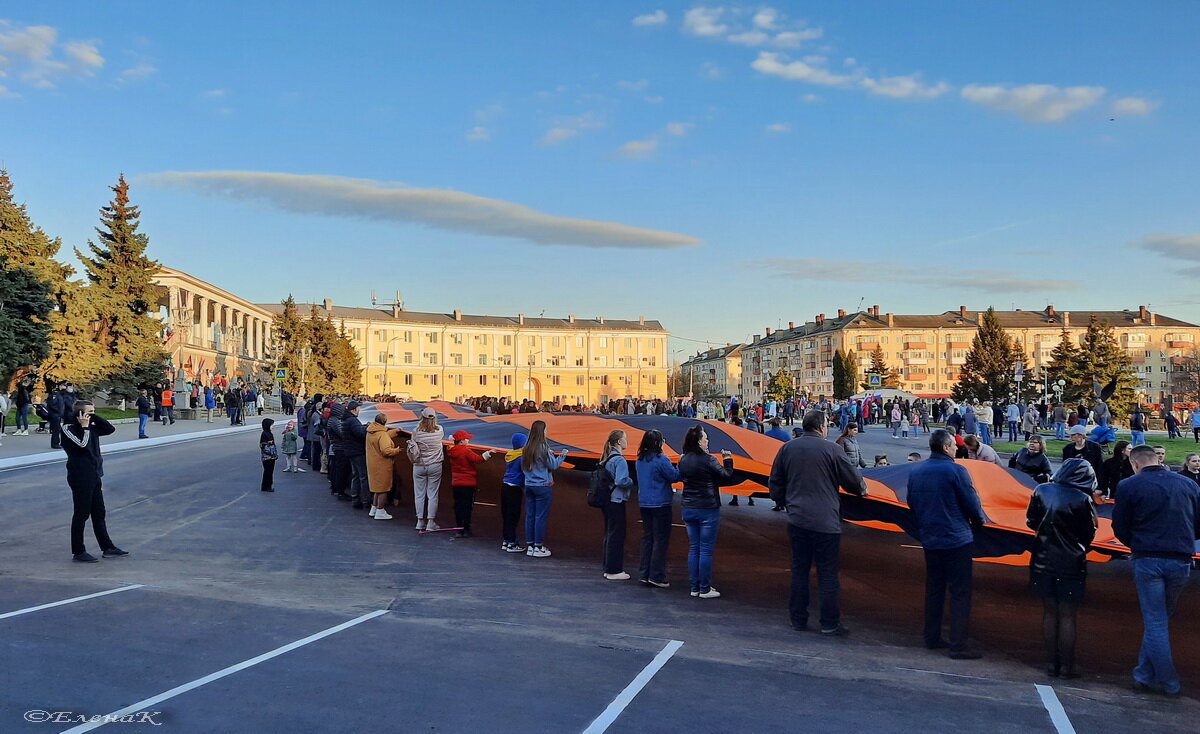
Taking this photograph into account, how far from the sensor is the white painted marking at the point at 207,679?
18.8 feet

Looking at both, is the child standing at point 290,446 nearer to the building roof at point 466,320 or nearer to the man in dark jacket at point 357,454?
the man in dark jacket at point 357,454

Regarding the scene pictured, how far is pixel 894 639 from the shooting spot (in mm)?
8484

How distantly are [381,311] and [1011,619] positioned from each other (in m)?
144

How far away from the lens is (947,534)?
26.3ft

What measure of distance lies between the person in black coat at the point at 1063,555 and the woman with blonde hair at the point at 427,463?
9.02 m

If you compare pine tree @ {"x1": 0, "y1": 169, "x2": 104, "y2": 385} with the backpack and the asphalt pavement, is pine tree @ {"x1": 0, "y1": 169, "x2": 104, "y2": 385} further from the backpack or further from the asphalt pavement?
the backpack

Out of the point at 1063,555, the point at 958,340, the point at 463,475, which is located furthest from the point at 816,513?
the point at 958,340

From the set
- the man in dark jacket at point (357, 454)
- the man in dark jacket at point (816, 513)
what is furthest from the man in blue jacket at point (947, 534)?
the man in dark jacket at point (357, 454)

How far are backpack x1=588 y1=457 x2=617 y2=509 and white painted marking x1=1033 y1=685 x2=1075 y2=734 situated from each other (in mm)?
5106

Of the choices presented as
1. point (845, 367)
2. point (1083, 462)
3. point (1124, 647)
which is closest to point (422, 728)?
point (1083, 462)

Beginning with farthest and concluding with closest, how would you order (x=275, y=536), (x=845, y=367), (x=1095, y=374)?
(x=845, y=367)
(x=1095, y=374)
(x=275, y=536)

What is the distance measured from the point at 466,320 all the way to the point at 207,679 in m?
146

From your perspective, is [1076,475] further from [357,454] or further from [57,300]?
[57,300]

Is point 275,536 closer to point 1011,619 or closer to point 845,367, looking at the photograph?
point 1011,619
